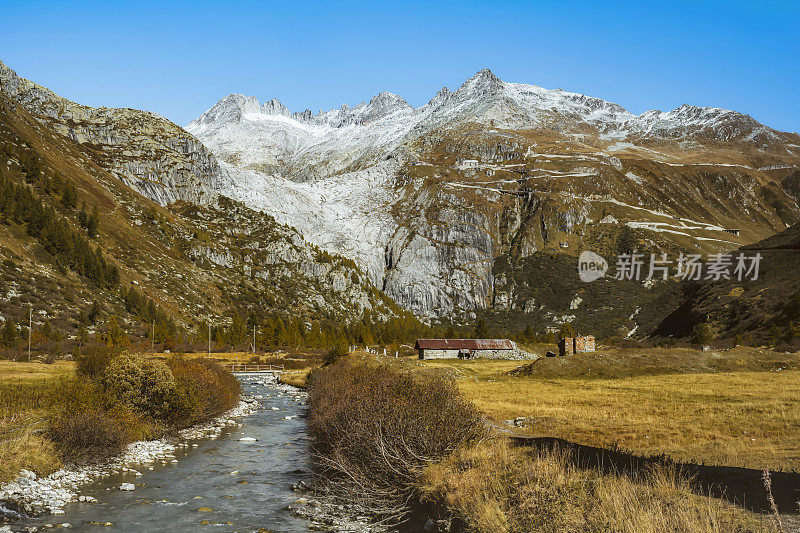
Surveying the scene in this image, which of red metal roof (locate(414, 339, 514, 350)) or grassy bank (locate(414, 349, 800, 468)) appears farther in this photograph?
red metal roof (locate(414, 339, 514, 350))

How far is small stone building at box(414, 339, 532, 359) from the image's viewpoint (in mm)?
122750

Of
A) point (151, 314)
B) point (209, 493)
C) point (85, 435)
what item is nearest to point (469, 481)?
point (209, 493)

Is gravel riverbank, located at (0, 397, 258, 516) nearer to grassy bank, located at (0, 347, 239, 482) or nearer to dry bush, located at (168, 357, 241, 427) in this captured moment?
grassy bank, located at (0, 347, 239, 482)

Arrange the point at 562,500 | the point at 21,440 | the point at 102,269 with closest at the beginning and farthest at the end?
the point at 562,500 → the point at 21,440 → the point at 102,269

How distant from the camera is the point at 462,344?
12738cm

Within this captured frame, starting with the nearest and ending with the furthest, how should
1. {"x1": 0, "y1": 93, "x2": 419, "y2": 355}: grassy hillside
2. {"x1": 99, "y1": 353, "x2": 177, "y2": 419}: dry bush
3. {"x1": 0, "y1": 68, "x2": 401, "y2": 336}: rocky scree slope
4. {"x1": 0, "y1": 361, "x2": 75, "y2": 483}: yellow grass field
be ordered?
{"x1": 0, "y1": 361, "x2": 75, "y2": 483}: yellow grass field
{"x1": 99, "y1": 353, "x2": 177, "y2": 419}: dry bush
{"x1": 0, "y1": 93, "x2": 419, "y2": 355}: grassy hillside
{"x1": 0, "y1": 68, "x2": 401, "y2": 336}: rocky scree slope

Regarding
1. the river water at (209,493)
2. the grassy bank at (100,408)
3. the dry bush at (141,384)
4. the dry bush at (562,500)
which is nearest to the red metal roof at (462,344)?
the grassy bank at (100,408)

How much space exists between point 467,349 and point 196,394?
95.9 meters

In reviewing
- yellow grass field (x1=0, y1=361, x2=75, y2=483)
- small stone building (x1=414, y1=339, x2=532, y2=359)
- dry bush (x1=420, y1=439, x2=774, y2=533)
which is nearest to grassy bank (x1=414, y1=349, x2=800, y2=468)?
dry bush (x1=420, y1=439, x2=774, y2=533)

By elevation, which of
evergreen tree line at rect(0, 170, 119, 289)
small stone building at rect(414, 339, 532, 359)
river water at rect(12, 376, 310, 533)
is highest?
evergreen tree line at rect(0, 170, 119, 289)

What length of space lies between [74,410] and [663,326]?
138 metres

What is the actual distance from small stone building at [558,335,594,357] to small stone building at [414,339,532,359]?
25.0 metres

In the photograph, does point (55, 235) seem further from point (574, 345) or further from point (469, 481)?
point (469, 481)

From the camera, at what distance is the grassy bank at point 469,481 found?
12289mm
